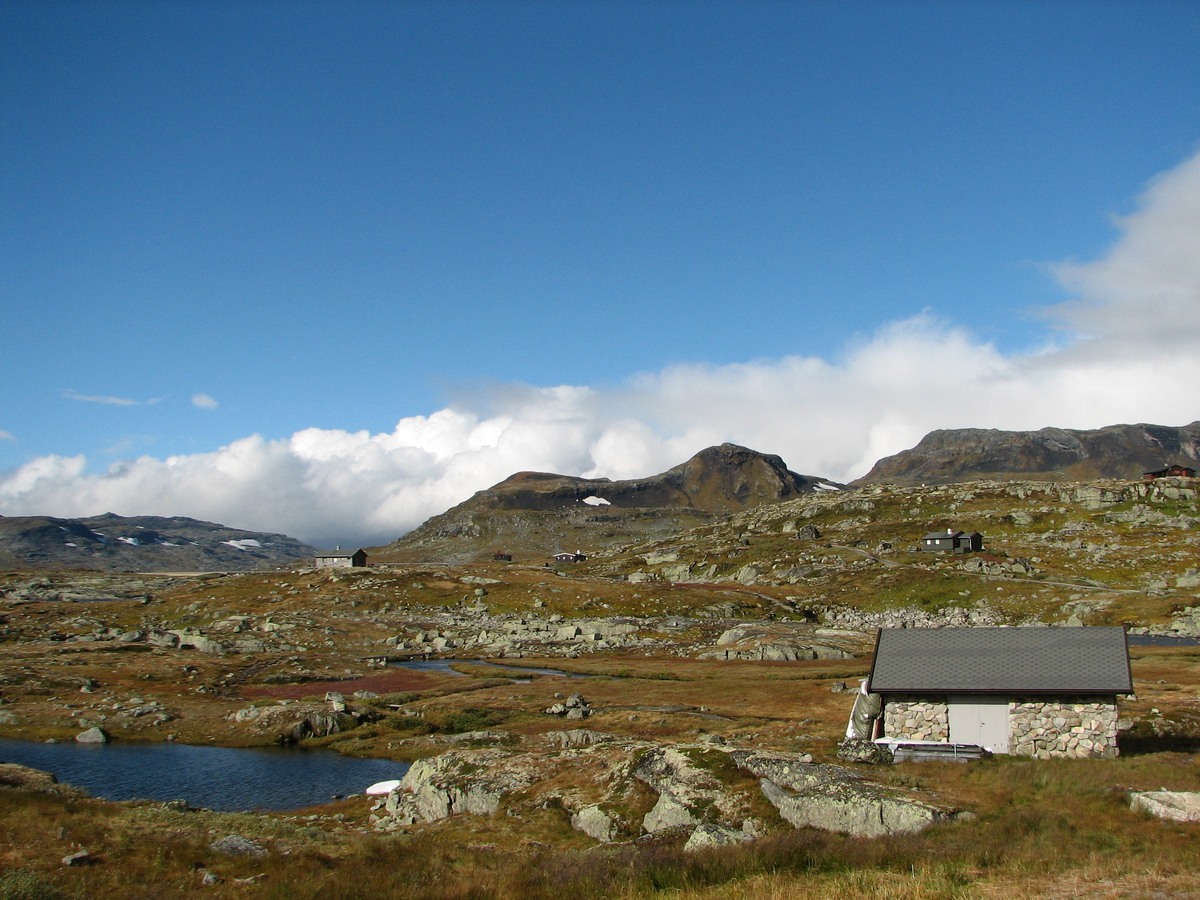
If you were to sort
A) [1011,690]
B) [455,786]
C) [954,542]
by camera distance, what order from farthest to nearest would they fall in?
[954,542] → [455,786] → [1011,690]

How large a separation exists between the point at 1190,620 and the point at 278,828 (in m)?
129

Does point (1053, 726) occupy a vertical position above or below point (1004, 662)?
below

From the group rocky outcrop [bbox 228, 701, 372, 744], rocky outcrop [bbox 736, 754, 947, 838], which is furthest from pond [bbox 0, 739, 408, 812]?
rocky outcrop [bbox 736, 754, 947, 838]

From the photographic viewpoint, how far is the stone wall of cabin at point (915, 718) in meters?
42.5

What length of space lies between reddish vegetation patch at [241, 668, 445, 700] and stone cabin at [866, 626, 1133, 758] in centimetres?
5830

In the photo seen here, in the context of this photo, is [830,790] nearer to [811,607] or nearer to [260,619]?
[811,607]

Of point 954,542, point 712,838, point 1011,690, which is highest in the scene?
point 954,542

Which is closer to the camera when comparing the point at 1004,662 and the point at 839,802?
the point at 839,802

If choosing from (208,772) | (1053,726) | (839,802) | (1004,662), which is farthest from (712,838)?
(208,772)

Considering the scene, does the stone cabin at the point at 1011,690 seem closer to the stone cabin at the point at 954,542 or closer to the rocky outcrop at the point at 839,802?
the rocky outcrop at the point at 839,802

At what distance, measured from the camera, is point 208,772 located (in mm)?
56375

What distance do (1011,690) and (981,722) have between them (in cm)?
249

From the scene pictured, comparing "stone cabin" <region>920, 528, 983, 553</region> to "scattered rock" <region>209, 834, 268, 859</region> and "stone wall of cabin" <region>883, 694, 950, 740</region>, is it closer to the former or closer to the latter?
"stone wall of cabin" <region>883, 694, 950, 740</region>

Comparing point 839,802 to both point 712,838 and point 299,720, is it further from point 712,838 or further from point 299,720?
point 299,720
